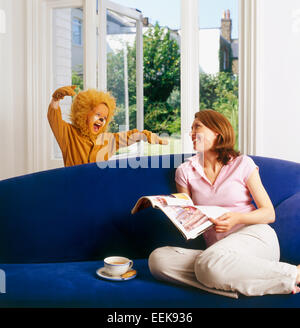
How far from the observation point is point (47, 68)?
13.8ft

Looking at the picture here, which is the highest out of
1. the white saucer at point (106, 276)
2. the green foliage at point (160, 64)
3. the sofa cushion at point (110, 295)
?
the green foliage at point (160, 64)

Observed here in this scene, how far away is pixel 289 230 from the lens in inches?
73.3

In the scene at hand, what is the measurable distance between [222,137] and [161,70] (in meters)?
1.98

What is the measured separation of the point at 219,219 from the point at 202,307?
364 millimetres

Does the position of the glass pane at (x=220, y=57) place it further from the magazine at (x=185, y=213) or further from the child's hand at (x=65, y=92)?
the magazine at (x=185, y=213)

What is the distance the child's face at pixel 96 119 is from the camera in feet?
8.52

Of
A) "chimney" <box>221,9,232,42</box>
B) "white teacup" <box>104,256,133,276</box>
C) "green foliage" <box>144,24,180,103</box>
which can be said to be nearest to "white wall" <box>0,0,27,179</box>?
"green foliage" <box>144,24,180,103</box>

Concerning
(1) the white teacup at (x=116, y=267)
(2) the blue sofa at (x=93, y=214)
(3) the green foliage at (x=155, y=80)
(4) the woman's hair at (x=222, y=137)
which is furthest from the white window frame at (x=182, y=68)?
(1) the white teacup at (x=116, y=267)

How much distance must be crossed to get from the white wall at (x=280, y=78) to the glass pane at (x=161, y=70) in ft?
2.68

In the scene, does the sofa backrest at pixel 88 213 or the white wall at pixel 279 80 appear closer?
the sofa backrest at pixel 88 213

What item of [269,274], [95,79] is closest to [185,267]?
[269,274]

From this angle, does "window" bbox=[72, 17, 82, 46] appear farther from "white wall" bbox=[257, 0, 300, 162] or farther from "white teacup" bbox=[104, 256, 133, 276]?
"white teacup" bbox=[104, 256, 133, 276]

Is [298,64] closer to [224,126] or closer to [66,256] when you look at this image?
[224,126]

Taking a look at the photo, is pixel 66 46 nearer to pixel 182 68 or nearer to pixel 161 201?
pixel 182 68
